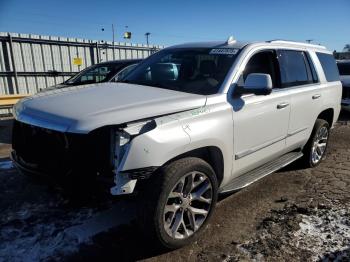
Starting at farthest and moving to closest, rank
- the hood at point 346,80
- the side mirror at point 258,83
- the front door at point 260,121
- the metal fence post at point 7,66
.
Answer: the metal fence post at point 7,66
the hood at point 346,80
the front door at point 260,121
the side mirror at point 258,83

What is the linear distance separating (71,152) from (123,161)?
1.47 feet

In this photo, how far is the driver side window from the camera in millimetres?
3898

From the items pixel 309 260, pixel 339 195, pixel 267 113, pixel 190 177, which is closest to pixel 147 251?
pixel 190 177

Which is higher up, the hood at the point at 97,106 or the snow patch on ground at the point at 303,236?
the hood at the point at 97,106

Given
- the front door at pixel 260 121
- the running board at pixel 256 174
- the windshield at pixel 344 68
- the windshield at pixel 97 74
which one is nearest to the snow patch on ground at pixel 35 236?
the running board at pixel 256 174

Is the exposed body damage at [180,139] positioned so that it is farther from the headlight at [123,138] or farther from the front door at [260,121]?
the front door at [260,121]

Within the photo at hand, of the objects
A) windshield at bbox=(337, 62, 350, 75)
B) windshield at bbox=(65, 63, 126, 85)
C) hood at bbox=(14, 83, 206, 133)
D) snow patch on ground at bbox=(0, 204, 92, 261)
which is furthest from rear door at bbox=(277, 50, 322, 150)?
windshield at bbox=(337, 62, 350, 75)

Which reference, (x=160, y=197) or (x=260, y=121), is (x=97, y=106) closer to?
(x=160, y=197)

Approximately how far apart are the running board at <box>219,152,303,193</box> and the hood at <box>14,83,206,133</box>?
990 mm

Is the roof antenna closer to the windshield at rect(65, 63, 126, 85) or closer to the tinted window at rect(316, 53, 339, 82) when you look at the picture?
the tinted window at rect(316, 53, 339, 82)

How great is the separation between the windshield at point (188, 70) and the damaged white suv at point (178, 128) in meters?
0.01

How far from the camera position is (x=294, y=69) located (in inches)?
183

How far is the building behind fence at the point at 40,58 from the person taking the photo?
1287cm

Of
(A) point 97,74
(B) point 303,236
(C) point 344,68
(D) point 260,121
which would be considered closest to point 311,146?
(D) point 260,121
